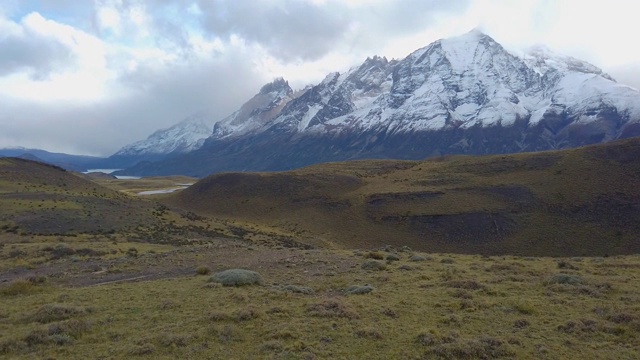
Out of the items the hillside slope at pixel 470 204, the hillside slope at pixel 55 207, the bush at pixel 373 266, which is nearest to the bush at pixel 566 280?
the bush at pixel 373 266

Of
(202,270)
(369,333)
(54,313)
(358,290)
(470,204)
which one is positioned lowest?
(202,270)

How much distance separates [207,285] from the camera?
24.2 metres

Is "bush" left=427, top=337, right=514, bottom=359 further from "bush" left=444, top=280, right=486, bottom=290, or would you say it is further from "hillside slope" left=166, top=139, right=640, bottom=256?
"hillside slope" left=166, top=139, right=640, bottom=256

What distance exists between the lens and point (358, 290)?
75.1 feet

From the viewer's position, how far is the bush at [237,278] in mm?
24594

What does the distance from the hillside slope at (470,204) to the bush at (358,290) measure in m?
46.4

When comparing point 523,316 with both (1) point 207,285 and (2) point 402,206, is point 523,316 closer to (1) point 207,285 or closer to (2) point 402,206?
(1) point 207,285

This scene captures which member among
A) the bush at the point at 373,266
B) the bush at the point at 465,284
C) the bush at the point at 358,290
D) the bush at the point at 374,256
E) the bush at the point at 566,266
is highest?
the bush at the point at 465,284

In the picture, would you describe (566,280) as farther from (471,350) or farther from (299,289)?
(299,289)

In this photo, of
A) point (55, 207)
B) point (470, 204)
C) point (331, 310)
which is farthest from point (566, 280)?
point (55, 207)

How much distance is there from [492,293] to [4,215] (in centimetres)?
5750

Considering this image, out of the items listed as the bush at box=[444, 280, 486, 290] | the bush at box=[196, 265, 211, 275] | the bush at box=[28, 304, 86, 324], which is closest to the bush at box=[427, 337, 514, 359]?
the bush at box=[444, 280, 486, 290]

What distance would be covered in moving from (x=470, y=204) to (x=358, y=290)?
2568 inches

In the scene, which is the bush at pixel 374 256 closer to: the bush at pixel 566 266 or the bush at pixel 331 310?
the bush at pixel 566 266
